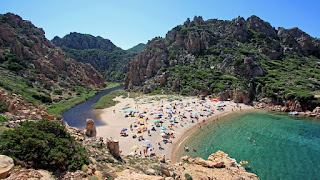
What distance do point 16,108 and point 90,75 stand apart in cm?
9601

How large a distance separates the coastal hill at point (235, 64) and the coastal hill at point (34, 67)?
32.5 metres

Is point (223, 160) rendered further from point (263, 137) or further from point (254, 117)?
point (254, 117)

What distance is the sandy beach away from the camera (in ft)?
86.9

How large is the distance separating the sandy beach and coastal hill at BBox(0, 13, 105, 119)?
25.8m

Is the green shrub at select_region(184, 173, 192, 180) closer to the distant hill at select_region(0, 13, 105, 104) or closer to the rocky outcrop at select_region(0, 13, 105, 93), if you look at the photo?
the distant hill at select_region(0, 13, 105, 104)

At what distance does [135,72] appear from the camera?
92625mm

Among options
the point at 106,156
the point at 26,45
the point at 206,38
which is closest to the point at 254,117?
the point at 106,156

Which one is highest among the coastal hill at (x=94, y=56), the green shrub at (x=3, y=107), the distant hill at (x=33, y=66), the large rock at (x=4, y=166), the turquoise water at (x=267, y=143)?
the coastal hill at (x=94, y=56)

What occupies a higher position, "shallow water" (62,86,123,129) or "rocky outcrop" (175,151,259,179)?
"shallow water" (62,86,123,129)

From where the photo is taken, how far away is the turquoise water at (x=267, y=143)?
20.3 m

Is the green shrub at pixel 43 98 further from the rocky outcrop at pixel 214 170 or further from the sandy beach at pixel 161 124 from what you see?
the rocky outcrop at pixel 214 170

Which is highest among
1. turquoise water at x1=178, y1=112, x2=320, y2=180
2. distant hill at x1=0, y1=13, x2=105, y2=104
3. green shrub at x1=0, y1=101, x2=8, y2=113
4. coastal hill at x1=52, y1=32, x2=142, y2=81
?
coastal hill at x1=52, y1=32, x2=142, y2=81

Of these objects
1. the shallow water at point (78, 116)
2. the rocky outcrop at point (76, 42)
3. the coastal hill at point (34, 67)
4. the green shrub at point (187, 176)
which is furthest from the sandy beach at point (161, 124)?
the rocky outcrop at point (76, 42)

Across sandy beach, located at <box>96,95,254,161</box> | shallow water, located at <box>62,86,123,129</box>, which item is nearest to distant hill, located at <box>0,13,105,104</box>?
shallow water, located at <box>62,86,123,129</box>
